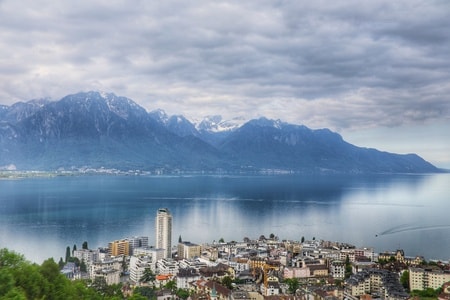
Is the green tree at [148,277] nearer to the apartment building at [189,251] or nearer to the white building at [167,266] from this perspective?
the white building at [167,266]

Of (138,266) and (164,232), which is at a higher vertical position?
(164,232)

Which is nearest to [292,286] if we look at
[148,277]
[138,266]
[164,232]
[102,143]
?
[148,277]

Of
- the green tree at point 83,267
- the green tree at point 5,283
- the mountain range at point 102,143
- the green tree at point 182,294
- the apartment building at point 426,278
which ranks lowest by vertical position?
the green tree at point 83,267

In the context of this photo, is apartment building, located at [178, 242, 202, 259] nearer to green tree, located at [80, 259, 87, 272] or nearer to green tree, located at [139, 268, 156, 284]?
green tree, located at [139, 268, 156, 284]

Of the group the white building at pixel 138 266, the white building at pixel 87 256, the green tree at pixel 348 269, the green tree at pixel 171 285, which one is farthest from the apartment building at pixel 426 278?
the white building at pixel 87 256

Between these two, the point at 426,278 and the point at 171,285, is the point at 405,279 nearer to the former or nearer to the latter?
the point at 426,278

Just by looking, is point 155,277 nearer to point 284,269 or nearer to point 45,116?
point 284,269
